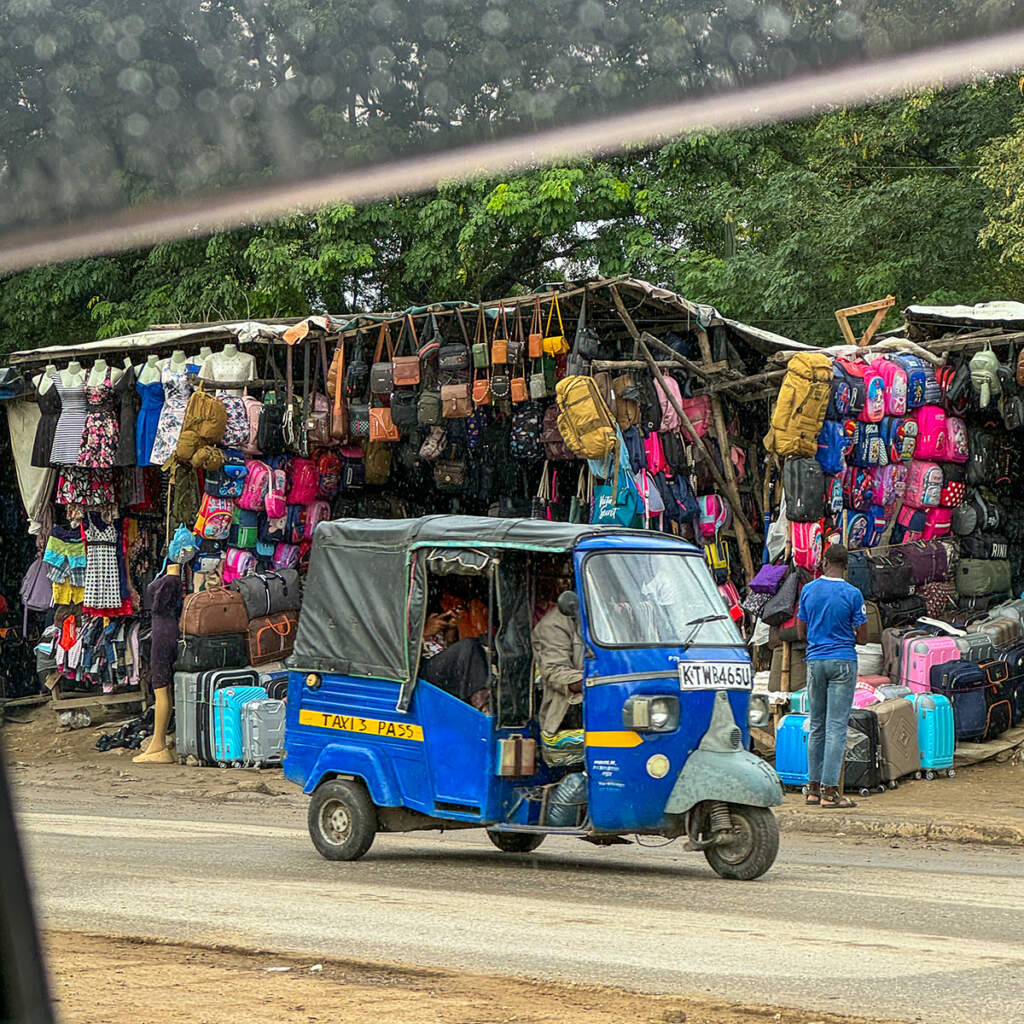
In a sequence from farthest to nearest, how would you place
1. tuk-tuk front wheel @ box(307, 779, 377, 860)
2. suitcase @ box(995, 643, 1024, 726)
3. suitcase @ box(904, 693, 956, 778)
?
suitcase @ box(995, 643, 1024, 726) < suitcase @ box(904, 693, 956, 778) < tuk-tuk front wheel @ box(307, 779, 377, 860)

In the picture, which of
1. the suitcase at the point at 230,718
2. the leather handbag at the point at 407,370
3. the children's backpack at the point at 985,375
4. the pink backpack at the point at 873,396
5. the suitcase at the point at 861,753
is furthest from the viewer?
the suitcase at the point at 230,718

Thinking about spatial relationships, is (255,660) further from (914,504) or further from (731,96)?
(731,96)

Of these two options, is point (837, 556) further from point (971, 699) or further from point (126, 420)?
point (126, 420)

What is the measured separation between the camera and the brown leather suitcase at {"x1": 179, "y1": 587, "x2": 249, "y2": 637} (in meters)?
17.9

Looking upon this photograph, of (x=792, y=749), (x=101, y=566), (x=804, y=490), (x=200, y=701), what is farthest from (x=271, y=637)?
(x=792, y=749)

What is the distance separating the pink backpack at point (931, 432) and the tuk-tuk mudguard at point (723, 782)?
8.22 metres

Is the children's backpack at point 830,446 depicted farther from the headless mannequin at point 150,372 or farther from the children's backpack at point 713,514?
the headless mannequin at point 150,372

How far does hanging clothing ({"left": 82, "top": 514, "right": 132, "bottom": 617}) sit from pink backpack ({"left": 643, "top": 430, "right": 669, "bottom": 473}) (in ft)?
25.3

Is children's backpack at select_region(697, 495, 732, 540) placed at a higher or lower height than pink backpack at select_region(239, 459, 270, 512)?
lower

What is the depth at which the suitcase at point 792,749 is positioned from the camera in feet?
47.0

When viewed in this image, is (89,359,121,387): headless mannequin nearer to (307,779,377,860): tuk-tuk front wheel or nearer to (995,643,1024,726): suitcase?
(307,779,377,860): tuk-tuk front wheel

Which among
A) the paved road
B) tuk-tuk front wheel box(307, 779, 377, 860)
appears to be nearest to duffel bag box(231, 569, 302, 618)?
the paved road

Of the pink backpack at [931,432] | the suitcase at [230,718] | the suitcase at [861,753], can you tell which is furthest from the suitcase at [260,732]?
the pink backpack at [931,432]

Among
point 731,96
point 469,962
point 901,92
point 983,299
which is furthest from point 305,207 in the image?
point 983,299
